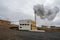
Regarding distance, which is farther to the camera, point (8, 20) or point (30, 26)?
point (8, 20)

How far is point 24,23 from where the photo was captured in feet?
183

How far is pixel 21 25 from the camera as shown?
5597cm

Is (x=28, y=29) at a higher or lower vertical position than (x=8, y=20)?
lower

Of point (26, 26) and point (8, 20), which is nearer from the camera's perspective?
point (26, 26)

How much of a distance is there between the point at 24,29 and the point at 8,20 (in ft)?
80.0

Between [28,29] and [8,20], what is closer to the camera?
[28,29]

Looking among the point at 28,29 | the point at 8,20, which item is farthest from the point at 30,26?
the point at 8,20

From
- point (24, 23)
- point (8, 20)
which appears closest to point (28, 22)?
point (24, 23)

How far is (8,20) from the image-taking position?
7688cm

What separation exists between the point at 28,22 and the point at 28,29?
3164mm

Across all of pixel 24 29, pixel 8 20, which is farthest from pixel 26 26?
pixel 8 20

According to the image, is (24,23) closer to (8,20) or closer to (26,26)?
(26,26)

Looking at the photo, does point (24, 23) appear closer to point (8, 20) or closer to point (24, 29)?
point (24, 29)

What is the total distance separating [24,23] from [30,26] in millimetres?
3000
